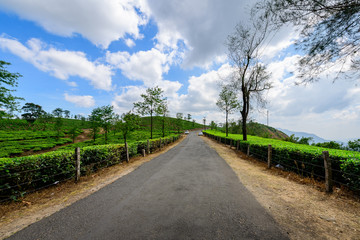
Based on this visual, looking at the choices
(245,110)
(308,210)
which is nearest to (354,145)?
(245,110)

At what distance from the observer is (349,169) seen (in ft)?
13.7

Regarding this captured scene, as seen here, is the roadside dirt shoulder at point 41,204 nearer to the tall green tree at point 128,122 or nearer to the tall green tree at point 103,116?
the tall green tree at point 128,122

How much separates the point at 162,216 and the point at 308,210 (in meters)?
3.81

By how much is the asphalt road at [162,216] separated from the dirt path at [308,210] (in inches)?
14.8

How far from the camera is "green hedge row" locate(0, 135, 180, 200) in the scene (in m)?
3.97

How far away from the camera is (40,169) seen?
15.4ft

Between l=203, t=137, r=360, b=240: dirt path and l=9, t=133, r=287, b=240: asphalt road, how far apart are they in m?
0.38

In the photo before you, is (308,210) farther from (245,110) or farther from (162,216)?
(245,110)

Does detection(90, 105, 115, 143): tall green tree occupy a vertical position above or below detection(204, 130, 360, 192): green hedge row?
above

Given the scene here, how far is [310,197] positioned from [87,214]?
21.4 feet

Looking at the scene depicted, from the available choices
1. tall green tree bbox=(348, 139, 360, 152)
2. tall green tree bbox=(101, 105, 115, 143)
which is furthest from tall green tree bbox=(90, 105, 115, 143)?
tall green tree bbox=(348, 139, 360, 152)

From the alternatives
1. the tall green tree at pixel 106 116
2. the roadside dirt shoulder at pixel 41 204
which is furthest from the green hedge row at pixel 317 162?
the tall green tree at pixel 106 116

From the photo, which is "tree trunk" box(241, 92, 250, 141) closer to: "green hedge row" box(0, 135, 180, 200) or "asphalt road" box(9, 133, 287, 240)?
"asphalt road" box(9, 133, 287, 240)

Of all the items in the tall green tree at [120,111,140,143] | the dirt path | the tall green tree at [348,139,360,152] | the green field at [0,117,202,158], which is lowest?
the green field at [0,117,202,158]
